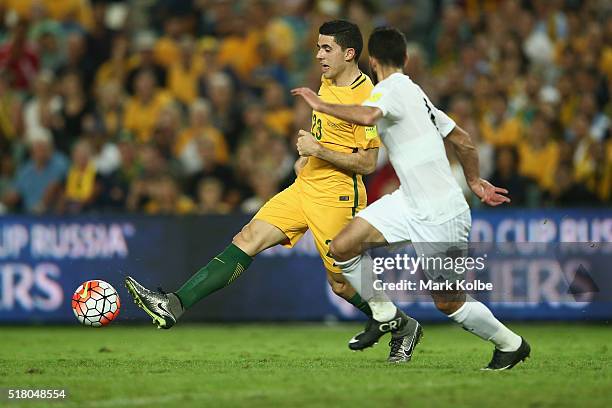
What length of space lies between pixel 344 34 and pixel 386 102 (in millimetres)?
1311

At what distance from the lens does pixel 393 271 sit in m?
13.2

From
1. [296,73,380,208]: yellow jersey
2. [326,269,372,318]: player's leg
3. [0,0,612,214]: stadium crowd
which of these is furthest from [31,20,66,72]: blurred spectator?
[326,269,372,318]: player's leg

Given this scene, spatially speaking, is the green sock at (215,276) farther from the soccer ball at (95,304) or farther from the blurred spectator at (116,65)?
the blurred spectator at (116,65)

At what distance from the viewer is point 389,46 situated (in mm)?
8883

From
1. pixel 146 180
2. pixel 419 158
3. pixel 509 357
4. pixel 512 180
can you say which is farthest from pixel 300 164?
pixel 146 180

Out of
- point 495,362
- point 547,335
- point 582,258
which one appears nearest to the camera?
point 495,362

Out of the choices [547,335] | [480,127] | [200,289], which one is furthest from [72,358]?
[480,127]

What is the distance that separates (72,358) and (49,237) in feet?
14.8

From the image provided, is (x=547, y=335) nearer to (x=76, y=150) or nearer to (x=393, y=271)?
(x=393, y=271)

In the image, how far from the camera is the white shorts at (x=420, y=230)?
879 centimetres

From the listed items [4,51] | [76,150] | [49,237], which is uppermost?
[4,51]

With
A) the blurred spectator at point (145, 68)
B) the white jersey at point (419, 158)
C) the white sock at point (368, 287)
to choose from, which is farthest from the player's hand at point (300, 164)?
the blurred spectator at point (145, 68)

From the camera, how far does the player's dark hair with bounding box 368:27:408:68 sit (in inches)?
348

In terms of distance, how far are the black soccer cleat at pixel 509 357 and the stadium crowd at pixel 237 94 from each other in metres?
5.91
